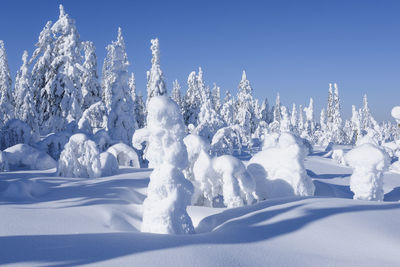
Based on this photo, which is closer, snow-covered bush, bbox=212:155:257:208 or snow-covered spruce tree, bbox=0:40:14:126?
snow-covered bush, bbox=212:155:257:208

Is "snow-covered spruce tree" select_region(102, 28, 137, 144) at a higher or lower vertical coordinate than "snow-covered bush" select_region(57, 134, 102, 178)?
higher

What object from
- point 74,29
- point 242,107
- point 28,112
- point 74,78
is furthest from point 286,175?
point 242,107

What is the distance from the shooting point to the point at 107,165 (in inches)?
494

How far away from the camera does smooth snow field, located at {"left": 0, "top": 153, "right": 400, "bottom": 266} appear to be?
11.1 feet

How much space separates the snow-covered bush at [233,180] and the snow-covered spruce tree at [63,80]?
565 inches

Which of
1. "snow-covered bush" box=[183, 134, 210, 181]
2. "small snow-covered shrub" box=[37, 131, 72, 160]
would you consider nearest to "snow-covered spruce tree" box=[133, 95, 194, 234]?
"snow-covered bush" box=[183, 134, 210, 181]

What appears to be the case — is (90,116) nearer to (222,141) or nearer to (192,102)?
(222,141)

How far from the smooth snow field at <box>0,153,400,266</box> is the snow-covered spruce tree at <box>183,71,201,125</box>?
32.7 meters

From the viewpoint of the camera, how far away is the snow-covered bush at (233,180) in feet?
29.6

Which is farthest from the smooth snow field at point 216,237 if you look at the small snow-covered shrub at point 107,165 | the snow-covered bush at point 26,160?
the snow-covered bush at point 26,160

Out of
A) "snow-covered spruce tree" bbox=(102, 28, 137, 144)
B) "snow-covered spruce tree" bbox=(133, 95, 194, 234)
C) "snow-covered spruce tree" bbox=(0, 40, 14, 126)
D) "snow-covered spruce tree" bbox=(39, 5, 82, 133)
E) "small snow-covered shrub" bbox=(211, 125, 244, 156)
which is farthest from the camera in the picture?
"snow-covered spruce tree" bbox=(0, 40, 14, 126)

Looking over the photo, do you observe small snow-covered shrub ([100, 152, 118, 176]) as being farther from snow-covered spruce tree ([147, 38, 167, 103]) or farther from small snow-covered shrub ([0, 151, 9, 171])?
snow-covered spruce tree ([147, 38, 167, 103])

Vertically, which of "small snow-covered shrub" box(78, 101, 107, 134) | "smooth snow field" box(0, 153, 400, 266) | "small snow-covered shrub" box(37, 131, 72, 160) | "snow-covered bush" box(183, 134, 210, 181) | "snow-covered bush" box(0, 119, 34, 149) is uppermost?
"small snow-covered shrub" box(78, 101, 107, 134)

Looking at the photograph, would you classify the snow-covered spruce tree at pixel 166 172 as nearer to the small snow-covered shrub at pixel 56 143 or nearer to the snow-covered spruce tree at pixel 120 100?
the small snow-covered shrub at pixel 56 143
